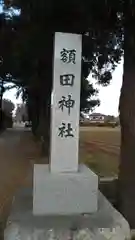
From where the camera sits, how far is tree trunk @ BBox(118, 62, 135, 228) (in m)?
7.08

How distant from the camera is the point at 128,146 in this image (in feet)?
24.2

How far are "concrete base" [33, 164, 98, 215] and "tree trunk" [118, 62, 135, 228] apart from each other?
2387 mm

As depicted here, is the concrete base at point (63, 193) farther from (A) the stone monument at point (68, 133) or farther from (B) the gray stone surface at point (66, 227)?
(B) the gray stone surface at point (66, 227)

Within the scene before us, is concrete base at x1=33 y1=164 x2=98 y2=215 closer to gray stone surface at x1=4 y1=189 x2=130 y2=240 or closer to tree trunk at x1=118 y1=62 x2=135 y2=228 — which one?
gray stone surface at x1=4 y1=189 x2=130 y2=240

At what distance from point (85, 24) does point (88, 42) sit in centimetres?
136

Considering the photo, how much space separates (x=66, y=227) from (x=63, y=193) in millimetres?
425

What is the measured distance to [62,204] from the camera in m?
4.77

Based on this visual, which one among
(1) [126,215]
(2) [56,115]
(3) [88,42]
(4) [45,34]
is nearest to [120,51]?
(3) [88,42]

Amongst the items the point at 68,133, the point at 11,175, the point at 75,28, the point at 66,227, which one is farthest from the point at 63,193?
the point at 11,175

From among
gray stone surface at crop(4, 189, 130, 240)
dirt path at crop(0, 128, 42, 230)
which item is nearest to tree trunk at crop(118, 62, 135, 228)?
dirt path at crop(0, 128, 42, 230)

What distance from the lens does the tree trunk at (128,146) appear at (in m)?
7.08

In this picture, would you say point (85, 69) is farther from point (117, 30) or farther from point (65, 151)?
point (65, 151)

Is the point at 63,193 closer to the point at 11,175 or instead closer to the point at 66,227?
the point at 66,227

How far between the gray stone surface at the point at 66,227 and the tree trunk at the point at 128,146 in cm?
256
